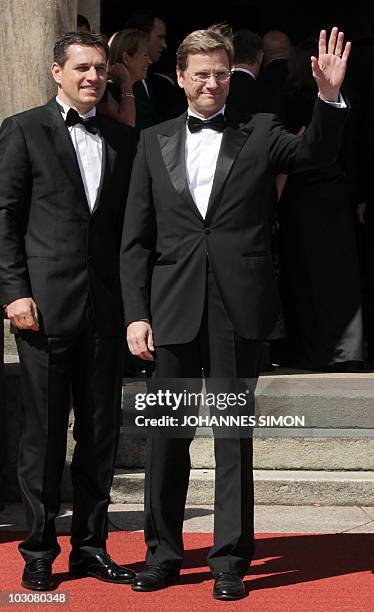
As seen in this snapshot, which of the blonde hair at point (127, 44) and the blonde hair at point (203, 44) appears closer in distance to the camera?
the blonde hair at point (203, 44)

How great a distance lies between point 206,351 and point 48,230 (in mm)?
722

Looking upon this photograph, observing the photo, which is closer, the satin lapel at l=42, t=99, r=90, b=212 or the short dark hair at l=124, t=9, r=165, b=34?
the satin lapel at l=42, t=99, r=90, b=212

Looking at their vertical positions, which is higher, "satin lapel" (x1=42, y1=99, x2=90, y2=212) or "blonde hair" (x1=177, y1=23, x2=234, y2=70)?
"blonde hair" (x1=177, y1=23, x2=234, y2=70)

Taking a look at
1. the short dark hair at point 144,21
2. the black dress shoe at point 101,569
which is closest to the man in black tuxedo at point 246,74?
the short dark hair at point 144,21

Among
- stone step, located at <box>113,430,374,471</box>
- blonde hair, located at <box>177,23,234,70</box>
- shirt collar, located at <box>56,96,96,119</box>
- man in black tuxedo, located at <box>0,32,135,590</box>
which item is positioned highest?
blonde hair, located at <box>177,23,234,70</box>

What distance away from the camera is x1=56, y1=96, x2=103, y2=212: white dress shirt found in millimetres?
5203

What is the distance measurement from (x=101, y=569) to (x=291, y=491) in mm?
1486

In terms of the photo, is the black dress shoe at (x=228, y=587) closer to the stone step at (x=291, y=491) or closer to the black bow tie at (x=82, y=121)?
the stone step at (x=291, y=491)

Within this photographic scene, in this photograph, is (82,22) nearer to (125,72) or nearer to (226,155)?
(125,72)

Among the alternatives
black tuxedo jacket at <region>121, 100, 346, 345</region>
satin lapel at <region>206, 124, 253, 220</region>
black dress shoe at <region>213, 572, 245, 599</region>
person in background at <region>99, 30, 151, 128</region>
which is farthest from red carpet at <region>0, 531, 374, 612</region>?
person in background at <region>99, 30, 151, 128</region>

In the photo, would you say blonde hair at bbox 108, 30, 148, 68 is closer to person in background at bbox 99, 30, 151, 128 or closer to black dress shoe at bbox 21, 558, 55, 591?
person in background at bbox 99, 30, 151, 128

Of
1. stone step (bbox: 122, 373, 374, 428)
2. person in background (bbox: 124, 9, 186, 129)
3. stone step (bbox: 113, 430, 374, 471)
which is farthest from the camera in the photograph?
person in background (bbox: 124, 9, 186, 129)

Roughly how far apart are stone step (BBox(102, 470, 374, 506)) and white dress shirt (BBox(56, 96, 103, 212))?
5.89ft

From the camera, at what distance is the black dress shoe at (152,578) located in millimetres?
5078
